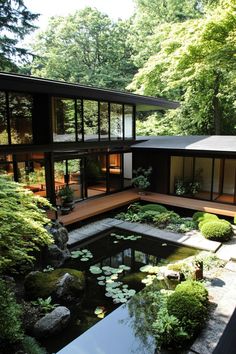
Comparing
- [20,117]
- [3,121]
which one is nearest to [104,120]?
[20,117]

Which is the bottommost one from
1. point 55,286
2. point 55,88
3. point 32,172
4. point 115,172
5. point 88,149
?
point 55,286

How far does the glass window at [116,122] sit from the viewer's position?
11047mm

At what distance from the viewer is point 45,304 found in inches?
183

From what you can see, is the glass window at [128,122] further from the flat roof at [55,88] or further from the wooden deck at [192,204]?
the wooden deck at [192,204]

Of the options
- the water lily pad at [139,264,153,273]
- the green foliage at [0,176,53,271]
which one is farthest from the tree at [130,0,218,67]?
the green foliage at [0,176,53,271]

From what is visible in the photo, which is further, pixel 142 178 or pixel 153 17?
pixel 153 17

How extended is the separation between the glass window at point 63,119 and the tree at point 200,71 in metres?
6.03

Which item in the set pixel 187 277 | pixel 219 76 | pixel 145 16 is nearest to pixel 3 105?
pixel 187 277

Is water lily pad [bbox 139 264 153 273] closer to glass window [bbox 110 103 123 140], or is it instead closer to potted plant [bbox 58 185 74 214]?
potted plant [bbox 58 185 74 214]

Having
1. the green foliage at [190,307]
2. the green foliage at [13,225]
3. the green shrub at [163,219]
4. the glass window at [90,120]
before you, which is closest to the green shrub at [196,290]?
the green foliage at [190,307]

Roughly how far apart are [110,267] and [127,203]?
174 inches

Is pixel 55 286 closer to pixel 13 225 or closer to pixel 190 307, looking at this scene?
pixel 13 225

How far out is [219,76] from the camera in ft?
57.7

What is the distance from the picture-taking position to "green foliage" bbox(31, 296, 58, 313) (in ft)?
15.0
